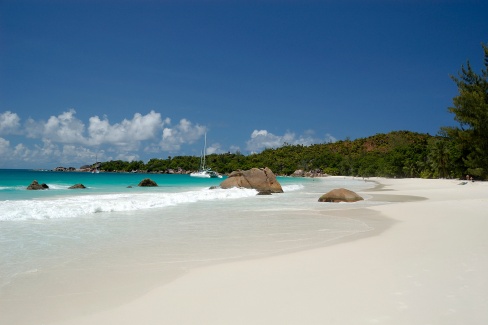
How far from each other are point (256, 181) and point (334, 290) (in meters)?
29.1

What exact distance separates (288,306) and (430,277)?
2.59 m

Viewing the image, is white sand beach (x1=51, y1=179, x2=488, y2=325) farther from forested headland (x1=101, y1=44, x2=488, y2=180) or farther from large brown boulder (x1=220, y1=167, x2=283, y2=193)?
forested headland (x1=101, y1=44, x2=488, y2=180)

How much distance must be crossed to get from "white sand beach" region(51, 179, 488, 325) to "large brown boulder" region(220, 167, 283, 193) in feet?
84.7

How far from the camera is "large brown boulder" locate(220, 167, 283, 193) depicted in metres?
33.9

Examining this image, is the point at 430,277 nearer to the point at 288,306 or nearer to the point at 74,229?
the point at 288,306

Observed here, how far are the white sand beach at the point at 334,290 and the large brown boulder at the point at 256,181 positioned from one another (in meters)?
25.8

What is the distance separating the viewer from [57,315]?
4457 mm

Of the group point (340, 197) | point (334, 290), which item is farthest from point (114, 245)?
point (340, 197)

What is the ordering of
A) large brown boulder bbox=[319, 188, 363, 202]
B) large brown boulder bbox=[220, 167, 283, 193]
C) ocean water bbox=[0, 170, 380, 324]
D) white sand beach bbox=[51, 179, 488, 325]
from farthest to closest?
large brown boulder bbox=[220, 167, 283, 193]
large brown boulder bbox=[319, 188, 363, 202]
ocean water bbox=[0, 170, 380, 324]
white sand beach bbox=[51, 179, 488, 325]

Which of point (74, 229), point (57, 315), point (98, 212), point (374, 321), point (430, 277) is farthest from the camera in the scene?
point (98, 212)

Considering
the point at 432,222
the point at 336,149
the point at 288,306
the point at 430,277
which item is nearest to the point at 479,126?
the point at 432,222

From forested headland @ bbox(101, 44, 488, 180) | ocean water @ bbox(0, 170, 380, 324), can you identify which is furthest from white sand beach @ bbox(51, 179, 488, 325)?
forested headland @ bbox(101, 44, 488, 180)

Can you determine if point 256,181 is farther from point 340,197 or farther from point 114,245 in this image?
point 114,245

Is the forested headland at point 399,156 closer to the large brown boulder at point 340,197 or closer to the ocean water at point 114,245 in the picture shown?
the large brown boulder at point 340,197
